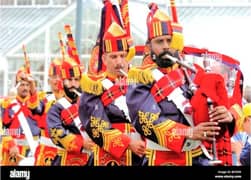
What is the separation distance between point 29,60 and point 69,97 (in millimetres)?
271

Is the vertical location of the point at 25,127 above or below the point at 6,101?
below

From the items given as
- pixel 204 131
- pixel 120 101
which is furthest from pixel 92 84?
pixel 204 131

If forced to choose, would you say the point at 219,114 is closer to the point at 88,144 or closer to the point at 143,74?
the point at 143,74

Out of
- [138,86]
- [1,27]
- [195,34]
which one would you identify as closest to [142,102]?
[138,86]

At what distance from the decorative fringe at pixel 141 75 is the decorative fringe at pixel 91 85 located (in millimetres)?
189

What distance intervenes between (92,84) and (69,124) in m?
0.28

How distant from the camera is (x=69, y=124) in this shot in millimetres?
5480

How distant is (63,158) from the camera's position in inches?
216

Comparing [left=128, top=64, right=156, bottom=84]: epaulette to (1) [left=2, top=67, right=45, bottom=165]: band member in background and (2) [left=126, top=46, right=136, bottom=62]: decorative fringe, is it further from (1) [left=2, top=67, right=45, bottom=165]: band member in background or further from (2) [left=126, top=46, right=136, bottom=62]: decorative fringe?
(1) [left=2, top=67, right=45, bottom=165]: band member in background

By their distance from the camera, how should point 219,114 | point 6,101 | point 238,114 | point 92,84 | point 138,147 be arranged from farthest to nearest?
1. point 6,101
2. point 92,84
3. point 138,147
4. point 238,114
5. point 219,114

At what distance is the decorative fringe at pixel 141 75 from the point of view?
→ 16.5 feet

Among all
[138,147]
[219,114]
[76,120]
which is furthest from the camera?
[76,120]

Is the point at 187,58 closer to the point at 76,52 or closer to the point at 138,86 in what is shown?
the point at 138,86

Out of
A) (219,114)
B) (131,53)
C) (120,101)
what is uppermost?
(131,53)
